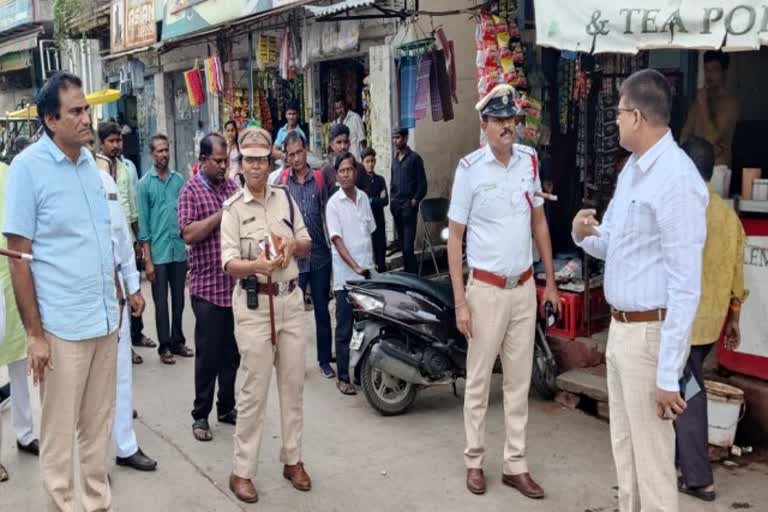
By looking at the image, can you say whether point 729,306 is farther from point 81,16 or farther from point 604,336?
point 81,16

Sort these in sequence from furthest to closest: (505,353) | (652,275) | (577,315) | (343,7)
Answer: (343,7), (577,315), (505,353), (652,275)

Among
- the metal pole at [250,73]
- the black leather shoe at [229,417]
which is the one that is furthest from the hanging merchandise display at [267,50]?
the black leather shoe at [229,417]

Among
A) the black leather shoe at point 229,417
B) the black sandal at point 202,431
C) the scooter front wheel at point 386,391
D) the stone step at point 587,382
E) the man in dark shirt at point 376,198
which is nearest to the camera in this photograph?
the black sandal at point 202,431

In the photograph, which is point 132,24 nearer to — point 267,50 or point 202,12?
point 202,12

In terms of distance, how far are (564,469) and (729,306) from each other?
1.31m

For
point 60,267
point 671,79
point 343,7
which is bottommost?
point 60,267

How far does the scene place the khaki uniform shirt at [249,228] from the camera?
426 centimetres

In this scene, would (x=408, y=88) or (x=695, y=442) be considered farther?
(x=408, y=88)

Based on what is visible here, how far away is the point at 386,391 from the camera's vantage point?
569 centimetres

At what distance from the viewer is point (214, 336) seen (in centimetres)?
505

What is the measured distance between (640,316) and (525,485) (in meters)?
1.59

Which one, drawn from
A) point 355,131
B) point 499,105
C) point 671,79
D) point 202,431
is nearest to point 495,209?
point 499,105

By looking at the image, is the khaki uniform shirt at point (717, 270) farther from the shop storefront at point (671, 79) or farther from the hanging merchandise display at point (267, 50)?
the hanging merchandise display at point (267, 50)

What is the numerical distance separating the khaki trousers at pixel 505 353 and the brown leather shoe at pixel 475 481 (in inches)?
3.7
